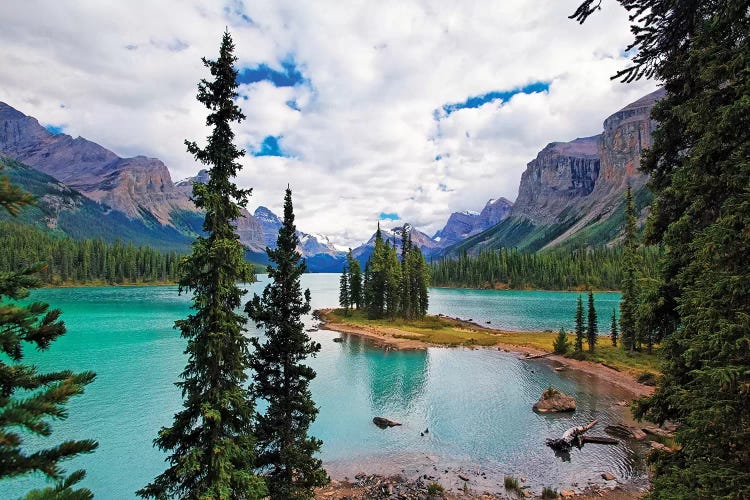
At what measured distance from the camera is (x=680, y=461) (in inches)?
431

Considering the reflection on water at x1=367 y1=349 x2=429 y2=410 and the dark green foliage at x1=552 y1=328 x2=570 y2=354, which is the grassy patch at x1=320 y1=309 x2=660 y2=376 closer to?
the dark green foliage at x1=552 y1=328 x2=570 y2=354

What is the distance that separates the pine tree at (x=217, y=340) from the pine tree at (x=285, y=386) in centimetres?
347

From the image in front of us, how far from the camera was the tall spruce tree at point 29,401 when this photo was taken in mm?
4887

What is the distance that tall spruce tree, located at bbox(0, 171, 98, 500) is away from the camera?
16.0ft

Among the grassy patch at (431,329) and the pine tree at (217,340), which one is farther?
the grassy patch at (431,329)

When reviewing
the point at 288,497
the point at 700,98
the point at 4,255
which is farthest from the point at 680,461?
the point at 4,255

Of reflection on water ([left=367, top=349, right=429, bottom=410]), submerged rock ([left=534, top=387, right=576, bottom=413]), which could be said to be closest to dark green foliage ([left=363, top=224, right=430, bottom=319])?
reflection on water ([left=367, top=349, right=429, bottom=410])

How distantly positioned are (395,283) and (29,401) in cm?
9588

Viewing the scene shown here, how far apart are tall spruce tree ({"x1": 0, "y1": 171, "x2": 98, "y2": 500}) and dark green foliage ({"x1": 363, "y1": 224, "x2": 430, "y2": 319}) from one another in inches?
3634

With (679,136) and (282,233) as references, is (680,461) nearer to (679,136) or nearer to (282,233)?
(679,136)

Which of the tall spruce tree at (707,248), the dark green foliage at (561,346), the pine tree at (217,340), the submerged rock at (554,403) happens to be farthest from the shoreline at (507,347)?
the pine tree at (217,340)

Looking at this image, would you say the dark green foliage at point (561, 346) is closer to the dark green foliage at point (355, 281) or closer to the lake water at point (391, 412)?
the lake water at point (391, 412)

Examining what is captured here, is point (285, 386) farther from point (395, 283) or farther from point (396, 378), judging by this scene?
point (395, 283)

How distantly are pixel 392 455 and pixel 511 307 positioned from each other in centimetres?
12280
